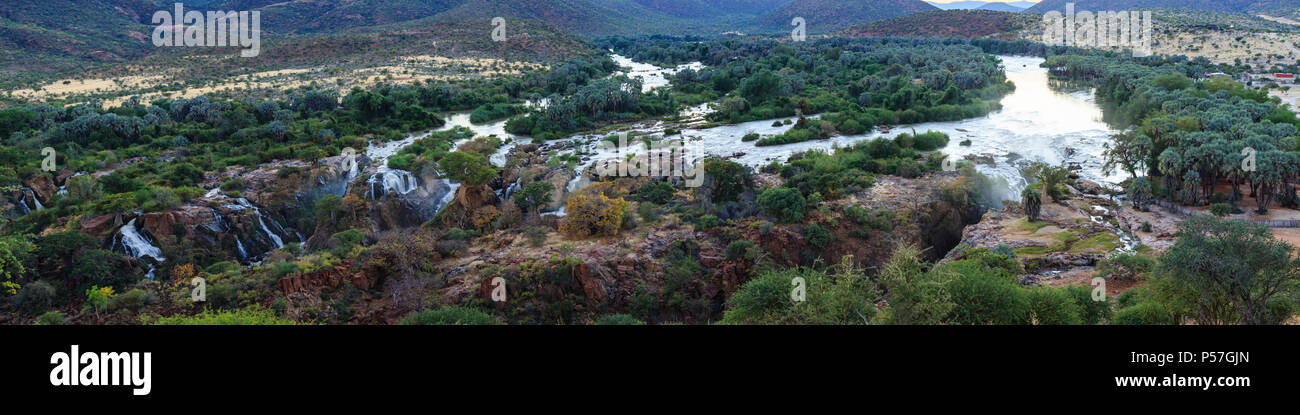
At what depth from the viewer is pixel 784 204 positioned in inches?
1067

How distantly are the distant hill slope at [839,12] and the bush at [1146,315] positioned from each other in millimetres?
153199

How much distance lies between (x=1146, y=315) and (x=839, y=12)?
171650 millimetres

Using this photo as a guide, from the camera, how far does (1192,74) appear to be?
58.1m

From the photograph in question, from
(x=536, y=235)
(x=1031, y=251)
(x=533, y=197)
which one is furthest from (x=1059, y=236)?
(x=533, y=197)

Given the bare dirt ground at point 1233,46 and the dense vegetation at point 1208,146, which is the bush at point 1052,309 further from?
the bare dirt ground at point 1233,46

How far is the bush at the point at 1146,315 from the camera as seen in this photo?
13.7m

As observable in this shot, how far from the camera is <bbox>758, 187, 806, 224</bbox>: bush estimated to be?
26844mm

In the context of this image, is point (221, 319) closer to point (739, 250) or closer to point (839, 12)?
point (739, 250)

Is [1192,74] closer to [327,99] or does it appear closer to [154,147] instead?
[327,99]

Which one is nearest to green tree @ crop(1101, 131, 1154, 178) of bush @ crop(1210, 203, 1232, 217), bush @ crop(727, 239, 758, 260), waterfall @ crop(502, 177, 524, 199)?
bush @ crop(1210, 203, 1232, 217)

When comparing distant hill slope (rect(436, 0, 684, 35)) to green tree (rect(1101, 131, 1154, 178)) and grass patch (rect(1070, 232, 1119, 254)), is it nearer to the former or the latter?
green tree (rect(1101, 131, 1154, 178))

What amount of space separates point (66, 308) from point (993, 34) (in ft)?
391

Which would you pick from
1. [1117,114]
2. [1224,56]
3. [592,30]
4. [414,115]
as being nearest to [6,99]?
[414,115]

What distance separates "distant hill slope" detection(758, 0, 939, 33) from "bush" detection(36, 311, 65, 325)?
157 m
